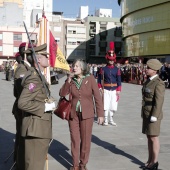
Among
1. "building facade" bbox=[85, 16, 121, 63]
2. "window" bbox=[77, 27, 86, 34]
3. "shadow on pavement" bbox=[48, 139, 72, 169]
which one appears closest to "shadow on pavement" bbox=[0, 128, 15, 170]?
"shadow on pavement" bbox=[48, 139, 72, 169]

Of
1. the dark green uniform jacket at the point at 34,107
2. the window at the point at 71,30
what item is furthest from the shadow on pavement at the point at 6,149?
the window at the point at 71,30

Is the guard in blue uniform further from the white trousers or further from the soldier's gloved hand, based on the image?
the soldier's gloved hand

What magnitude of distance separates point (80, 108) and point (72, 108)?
0.42 ft

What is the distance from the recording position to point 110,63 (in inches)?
362

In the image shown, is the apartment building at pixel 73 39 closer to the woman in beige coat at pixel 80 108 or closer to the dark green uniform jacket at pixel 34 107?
the woman in beige coat at pixel 80 108

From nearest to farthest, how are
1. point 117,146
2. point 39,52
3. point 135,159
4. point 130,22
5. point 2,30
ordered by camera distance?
point 39,52
point 135,159
point 117,146
point 130,22
point 2,30

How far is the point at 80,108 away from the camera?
206 inches

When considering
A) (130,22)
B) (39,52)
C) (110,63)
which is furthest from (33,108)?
(130,22)

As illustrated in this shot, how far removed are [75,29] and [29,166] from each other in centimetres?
8597

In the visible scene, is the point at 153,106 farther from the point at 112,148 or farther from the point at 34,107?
the point at 34,107

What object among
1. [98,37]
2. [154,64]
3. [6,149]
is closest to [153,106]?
[154,64]

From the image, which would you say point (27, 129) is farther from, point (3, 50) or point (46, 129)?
point (3, 50)

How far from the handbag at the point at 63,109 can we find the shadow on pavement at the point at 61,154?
0.96m

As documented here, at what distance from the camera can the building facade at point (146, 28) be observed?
168 feet
